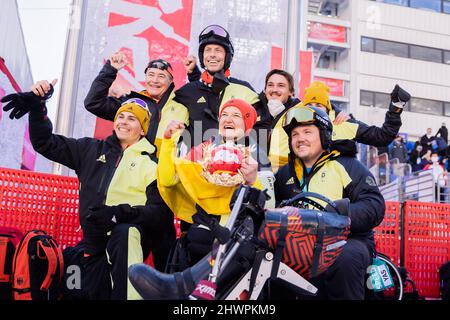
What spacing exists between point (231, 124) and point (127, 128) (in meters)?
0.97

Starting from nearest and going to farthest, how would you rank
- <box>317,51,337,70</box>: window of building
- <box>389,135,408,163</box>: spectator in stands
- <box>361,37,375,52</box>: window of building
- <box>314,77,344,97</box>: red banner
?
<box>389,135,408,163</box>: spectator in stands
<box>314,77,344,97</box>: red banner
<box>361,37,375,52</box>: window of building
<box>317,51,337,70</box>: window of building

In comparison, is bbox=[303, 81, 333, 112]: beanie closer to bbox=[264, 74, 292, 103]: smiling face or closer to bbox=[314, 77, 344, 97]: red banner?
bbox=[264, 74, 292, 103]: smiling face

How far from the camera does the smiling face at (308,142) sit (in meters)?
3.05

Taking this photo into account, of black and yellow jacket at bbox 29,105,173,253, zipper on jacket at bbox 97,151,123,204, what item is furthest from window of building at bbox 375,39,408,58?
zipper on jacket at bbox 97,151,123,204

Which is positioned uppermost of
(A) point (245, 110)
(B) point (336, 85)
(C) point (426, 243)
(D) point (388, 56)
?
(D) point (388, 56)

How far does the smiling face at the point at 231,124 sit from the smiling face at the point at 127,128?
33.5 inches

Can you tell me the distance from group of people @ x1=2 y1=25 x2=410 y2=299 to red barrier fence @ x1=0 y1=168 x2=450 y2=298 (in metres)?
0.74

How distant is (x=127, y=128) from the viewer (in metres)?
3.44

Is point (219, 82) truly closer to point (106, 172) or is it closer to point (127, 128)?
point (127, 128)

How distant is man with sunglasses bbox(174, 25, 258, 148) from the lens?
154 inches

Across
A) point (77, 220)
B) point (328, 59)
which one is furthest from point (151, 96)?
point (328, 59)

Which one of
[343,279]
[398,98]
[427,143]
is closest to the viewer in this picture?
[343,279]

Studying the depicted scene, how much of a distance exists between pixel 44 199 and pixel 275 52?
3.35 m
